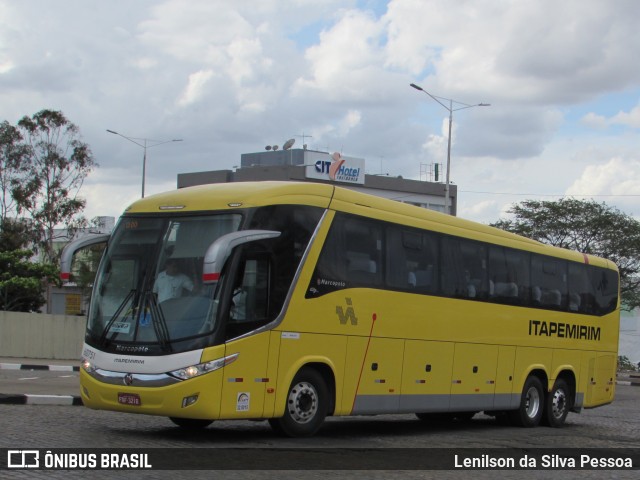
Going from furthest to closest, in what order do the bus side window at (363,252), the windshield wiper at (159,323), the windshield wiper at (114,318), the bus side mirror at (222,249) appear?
the bus side window at (363,252) → the windshield wiper at (114,318) → the windshield wiper at (159,323) → the bus side mirror at (222,249)

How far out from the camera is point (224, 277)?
1229 cm

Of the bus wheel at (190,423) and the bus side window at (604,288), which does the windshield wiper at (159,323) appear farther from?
the bus side window at (604,288)

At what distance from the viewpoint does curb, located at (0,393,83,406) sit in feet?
52.8

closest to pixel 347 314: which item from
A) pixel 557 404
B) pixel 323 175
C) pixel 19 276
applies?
pixel 557 404

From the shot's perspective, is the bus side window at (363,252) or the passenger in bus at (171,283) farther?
the bus side window at (363,252)

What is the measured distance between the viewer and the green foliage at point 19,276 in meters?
43.4

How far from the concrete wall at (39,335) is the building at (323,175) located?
46.3 meters

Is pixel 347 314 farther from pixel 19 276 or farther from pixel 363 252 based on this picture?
pixel 19 276

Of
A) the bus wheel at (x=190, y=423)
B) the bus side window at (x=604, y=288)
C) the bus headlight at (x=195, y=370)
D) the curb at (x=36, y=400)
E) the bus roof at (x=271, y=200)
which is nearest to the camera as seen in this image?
the bus headlight at (x=195, y=370)

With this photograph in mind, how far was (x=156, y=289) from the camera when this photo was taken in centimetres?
1247

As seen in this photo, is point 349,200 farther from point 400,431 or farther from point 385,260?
point 400,431

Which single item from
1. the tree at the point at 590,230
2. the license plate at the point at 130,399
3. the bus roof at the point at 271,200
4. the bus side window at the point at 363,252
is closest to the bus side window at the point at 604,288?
the bus roof at the point at 271,200

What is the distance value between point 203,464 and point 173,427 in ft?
13.3

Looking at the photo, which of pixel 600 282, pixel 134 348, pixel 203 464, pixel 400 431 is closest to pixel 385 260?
pixel 400 431
